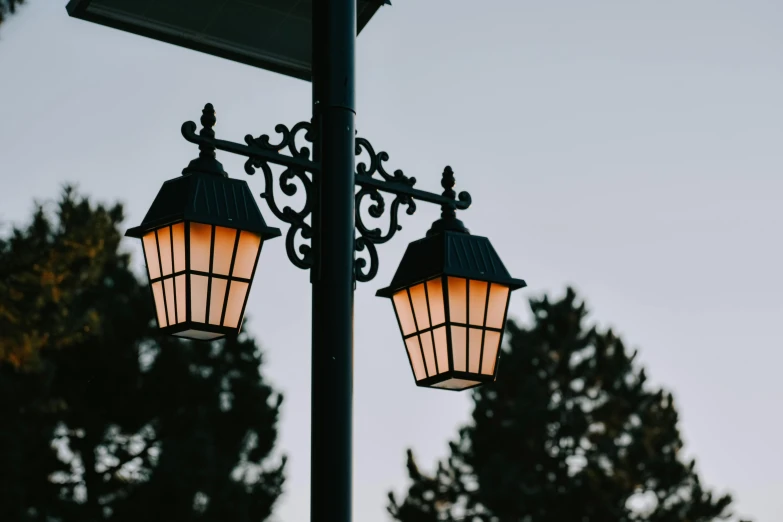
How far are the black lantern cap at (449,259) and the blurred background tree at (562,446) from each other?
26623 mm

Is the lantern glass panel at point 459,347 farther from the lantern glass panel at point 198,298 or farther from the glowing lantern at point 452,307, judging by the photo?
the lantern glass panel at point 198,298

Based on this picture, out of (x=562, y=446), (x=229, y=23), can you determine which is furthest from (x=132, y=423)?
(x=229, y=23)

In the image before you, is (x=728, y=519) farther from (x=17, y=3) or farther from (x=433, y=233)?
(x=433, y=233)

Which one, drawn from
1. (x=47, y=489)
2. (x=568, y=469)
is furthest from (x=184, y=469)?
(x=568, y=469)

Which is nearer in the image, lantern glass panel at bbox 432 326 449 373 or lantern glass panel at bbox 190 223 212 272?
lantern glass panel at bbox 190 223 212 272

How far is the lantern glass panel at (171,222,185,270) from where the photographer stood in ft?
11.8

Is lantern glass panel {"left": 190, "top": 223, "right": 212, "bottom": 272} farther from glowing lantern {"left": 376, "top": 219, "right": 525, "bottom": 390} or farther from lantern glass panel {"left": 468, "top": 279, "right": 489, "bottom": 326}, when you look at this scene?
lantern glass panel {"left": 468, "top": 279, "right": 489, "bottom": 326}

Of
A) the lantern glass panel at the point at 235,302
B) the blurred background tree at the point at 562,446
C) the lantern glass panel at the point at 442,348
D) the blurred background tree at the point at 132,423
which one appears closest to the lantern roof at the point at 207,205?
the lantern glass panel at the point at 235,302

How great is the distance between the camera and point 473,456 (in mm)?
31922

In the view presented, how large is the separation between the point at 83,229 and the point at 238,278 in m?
11.2

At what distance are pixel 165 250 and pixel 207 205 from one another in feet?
0.69

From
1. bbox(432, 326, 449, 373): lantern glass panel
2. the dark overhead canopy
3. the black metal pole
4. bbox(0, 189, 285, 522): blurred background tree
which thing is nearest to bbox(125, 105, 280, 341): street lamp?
the black metal pole

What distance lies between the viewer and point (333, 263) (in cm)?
362

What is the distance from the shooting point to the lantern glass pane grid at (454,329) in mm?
3912
